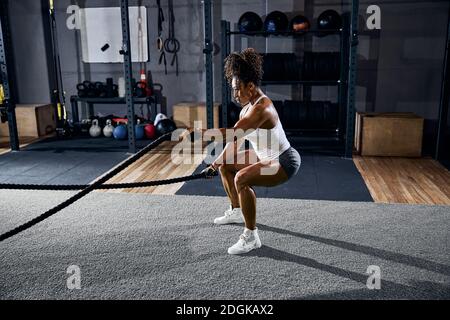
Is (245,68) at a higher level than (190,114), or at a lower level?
higher

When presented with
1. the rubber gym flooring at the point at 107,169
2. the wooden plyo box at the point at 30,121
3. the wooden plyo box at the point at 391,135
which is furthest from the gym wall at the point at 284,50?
the rubber gym flooring at the point at 107,169

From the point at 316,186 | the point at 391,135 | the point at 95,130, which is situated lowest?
the point at 316,186

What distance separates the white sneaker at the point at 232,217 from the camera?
10.9 feet

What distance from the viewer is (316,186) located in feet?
14.3

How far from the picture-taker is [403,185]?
4.38 meters

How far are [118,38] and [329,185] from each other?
459cm

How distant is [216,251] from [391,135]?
3.53 meters

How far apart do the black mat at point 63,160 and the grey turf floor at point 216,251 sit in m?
0.84

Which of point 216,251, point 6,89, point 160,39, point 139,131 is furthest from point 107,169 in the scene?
point 160,39

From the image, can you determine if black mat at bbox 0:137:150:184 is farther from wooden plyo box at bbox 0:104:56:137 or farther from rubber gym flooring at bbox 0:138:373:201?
wooden plyo box at bbox 0:104:56:137

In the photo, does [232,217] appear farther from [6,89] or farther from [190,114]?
[6,89]

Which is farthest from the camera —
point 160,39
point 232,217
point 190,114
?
point 160,39
